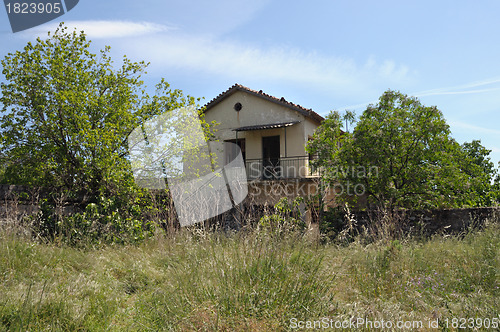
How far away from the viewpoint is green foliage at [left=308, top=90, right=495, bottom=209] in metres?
10.9

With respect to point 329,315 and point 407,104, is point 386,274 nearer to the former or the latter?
point 329,315

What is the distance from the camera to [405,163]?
11.1 meters

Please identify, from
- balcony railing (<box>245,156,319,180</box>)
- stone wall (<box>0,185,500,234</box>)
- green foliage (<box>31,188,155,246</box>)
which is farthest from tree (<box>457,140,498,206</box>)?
green foliage (<box>31,188,155,246</box>)

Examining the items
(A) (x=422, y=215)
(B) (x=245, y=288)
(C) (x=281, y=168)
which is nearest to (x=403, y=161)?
(A) (x=422, y=215)

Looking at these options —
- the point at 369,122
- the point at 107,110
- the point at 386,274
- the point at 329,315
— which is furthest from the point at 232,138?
the point at 329,315

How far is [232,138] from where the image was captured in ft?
59.0

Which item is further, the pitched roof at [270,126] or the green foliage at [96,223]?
the pitched roof at [270,126]

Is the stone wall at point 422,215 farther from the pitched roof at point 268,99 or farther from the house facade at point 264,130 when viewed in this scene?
the pitched roof at point 268,99

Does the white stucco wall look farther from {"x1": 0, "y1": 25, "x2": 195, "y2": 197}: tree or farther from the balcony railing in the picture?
{"x1": 0, "y1": 25, "x2": 195, "y2": 197}: tree

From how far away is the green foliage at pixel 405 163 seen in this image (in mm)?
10867

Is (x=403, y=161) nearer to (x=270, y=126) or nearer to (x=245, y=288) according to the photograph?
(x=270, y=126)

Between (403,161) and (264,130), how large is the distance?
7714 millimetres

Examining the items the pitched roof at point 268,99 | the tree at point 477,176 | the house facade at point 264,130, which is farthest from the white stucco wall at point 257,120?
the tree at point 477,176

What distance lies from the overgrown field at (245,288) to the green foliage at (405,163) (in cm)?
518
